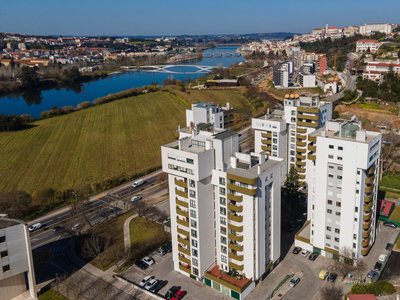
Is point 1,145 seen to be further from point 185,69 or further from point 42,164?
point 185,69

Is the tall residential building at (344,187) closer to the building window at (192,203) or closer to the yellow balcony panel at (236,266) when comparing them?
the yellow balcony panel at (236,266)

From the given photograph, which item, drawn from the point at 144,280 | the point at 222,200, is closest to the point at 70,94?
the point at 144,280

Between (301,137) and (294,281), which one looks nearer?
(294,281)

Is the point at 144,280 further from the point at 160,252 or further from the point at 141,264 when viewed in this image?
the point at 160,252

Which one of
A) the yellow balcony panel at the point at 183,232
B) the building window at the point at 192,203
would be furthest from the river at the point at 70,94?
the building window at the point at 192,203

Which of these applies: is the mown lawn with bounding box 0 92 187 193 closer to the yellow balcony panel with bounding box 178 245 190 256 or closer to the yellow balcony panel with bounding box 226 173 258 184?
the yellow balcony panel with bounding box 178 245 190 256
